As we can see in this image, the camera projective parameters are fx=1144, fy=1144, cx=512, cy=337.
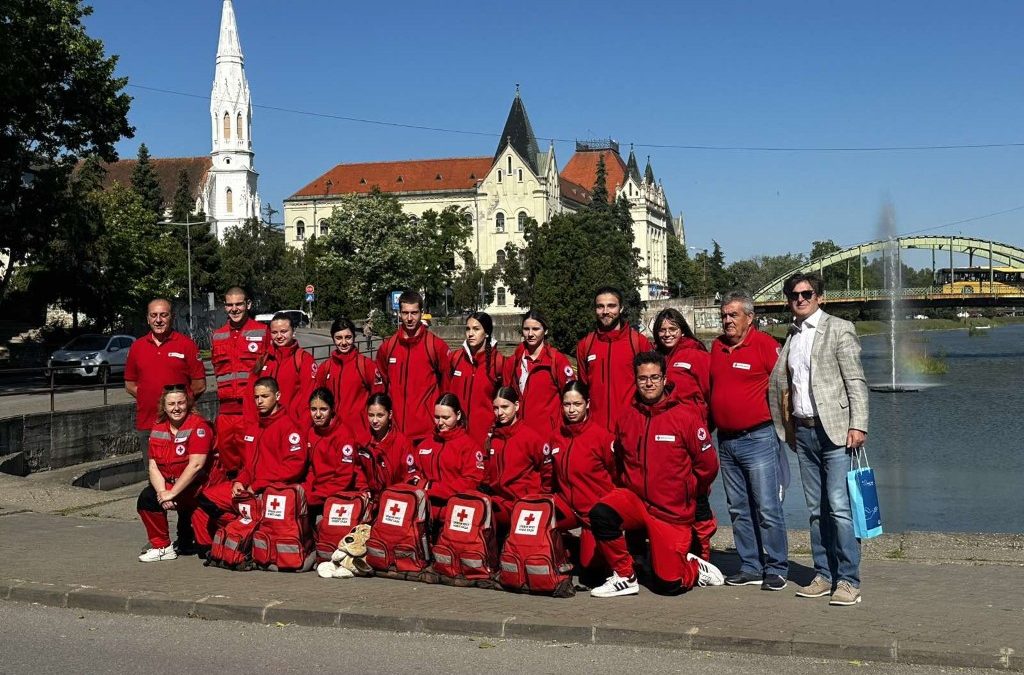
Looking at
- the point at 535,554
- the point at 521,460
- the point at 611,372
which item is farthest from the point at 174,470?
the point at 611,372

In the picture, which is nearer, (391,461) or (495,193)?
(391,461)

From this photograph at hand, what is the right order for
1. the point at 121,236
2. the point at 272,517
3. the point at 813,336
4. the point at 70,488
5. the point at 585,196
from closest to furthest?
1. the point at 813,336
2. the point at 272,517
3. the point at 70,488
4. the point at 121,236
5. the point at 585,196

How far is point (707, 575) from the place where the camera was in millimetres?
7902

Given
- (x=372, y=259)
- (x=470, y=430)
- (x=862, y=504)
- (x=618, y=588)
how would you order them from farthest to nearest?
(x=372, y=259)
(x=470, y=430)
(x=618, y=588)
(x=862, y=504)

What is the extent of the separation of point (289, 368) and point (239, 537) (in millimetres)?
1943

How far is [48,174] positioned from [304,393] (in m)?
25.2

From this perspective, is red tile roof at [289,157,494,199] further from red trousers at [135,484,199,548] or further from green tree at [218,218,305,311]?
red trousers at [135,484,199,548]

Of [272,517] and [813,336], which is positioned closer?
[813,336]

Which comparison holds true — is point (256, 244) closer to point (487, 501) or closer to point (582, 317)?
point (582, 317)

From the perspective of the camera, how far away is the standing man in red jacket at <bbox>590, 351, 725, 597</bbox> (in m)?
7.57

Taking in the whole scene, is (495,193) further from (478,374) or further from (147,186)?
(478,374)

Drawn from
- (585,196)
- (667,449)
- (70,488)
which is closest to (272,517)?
(667,449)

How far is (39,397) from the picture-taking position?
1024 inches

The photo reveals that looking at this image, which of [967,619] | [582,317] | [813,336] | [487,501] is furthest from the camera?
[582,317]
